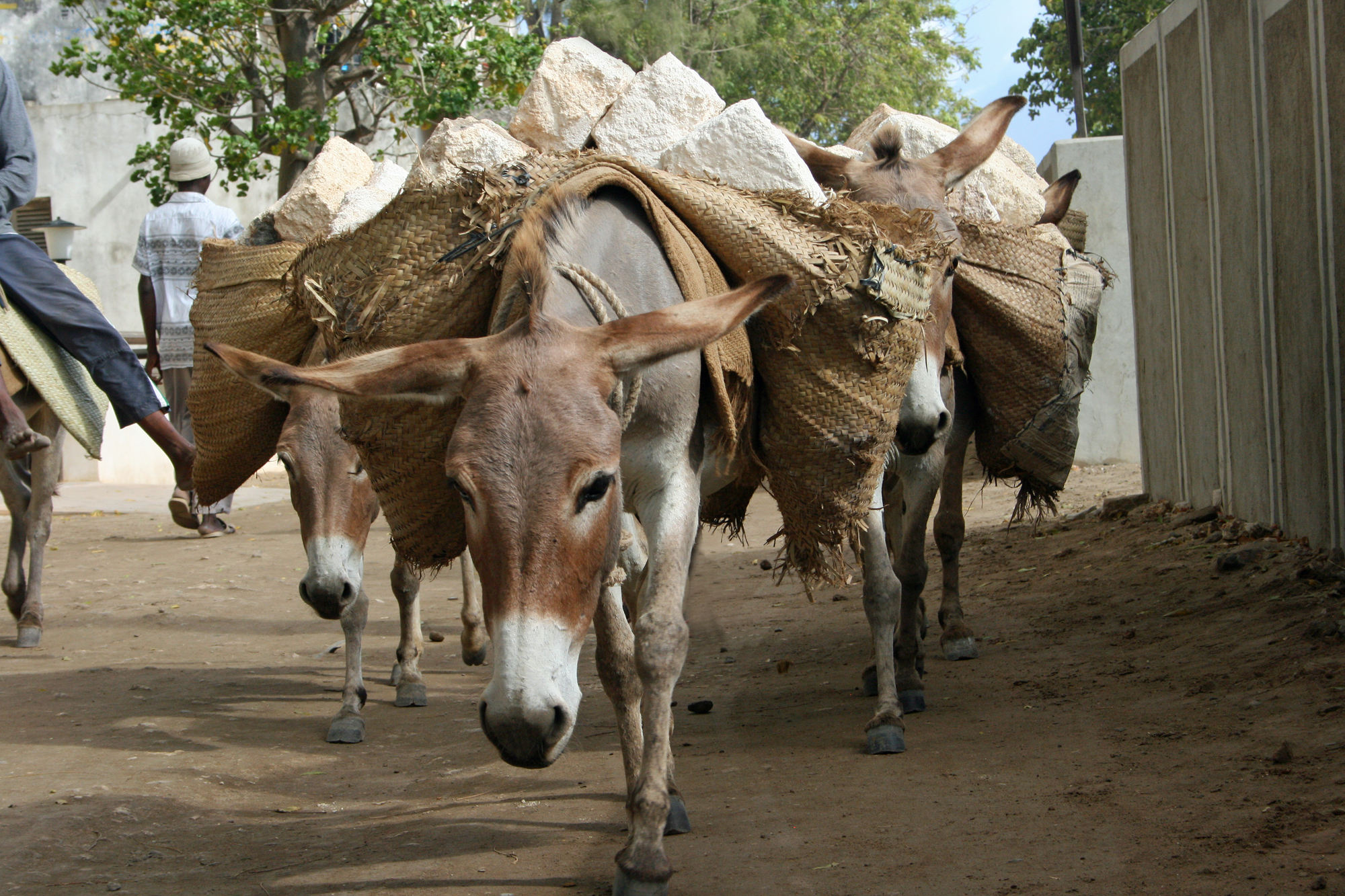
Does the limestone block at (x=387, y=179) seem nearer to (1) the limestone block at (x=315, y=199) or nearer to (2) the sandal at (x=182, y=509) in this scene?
(1) the limestone block at (x=315, y=199)

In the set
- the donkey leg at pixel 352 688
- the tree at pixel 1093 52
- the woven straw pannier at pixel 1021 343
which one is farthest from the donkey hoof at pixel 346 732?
the tree at pixel 1093 52

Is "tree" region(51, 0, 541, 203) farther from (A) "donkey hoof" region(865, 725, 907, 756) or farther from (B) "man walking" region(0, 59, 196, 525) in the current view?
(A) "donkey hoof" region(865, 725, 907, 756)

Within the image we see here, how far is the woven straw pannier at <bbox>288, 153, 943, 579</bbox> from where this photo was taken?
130 inches

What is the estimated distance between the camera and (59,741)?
449 centimetres

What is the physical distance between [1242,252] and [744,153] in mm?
3678

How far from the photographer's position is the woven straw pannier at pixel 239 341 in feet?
16.5

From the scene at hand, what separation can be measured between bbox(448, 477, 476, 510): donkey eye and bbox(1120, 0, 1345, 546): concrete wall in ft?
13.8

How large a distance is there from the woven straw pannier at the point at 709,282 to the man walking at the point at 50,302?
2589 millimetres

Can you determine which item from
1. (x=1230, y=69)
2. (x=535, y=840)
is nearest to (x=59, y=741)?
(x=535, y=840)

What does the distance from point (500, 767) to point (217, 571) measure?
5127 millimetres

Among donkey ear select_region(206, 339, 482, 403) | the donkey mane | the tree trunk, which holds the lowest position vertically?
donkey ear select_region(206, 339, 482, 403)

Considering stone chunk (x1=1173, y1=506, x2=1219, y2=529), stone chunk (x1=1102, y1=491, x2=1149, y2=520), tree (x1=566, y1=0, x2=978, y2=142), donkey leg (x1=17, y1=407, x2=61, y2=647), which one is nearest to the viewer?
donkey leg (x1=17, y1=407, x2=61, y2=647)

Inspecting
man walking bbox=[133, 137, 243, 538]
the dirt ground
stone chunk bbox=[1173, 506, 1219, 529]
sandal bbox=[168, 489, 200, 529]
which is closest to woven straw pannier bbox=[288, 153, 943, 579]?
the dirt ground

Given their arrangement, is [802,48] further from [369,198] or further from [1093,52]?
[369,198]
